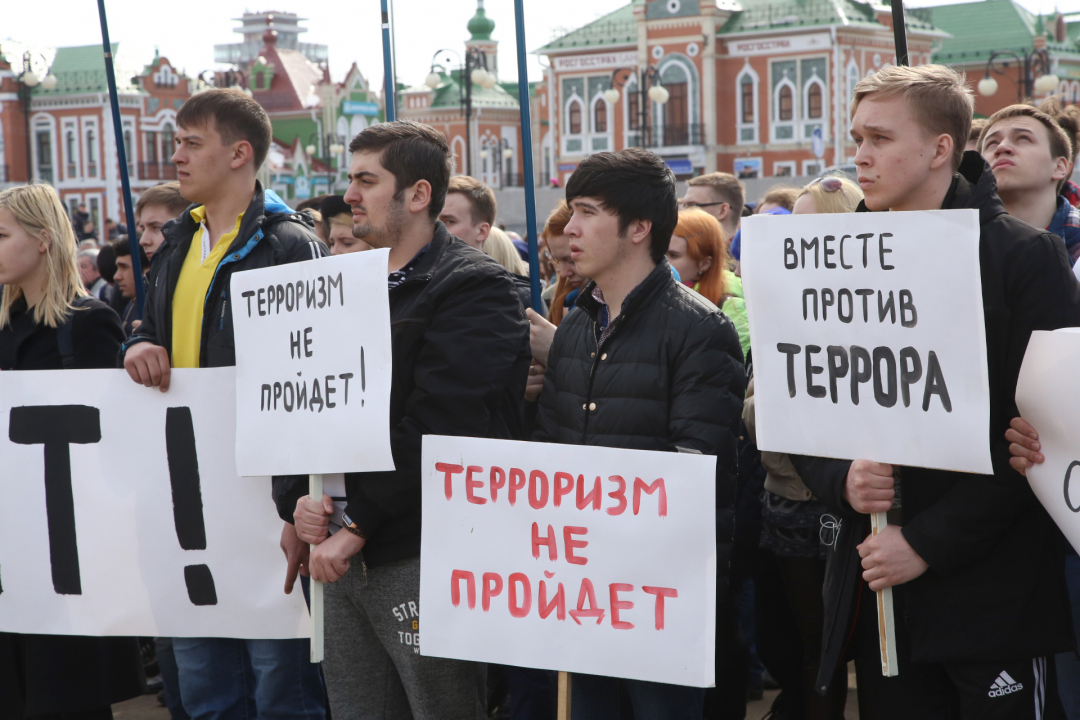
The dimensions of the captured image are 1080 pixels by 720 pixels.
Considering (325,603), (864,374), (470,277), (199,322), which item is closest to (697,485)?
(864,374)

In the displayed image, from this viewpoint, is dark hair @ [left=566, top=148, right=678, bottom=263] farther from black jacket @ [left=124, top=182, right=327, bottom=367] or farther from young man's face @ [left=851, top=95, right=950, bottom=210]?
black jacket @ [left=124, top=182, right=327, bottom=367]

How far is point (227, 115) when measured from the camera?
11.2ft

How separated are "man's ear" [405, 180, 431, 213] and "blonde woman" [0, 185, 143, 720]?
133cm

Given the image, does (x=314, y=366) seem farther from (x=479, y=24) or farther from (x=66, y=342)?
(x=479, y=24)

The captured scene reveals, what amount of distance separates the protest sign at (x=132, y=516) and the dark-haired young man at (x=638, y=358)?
3.41ft

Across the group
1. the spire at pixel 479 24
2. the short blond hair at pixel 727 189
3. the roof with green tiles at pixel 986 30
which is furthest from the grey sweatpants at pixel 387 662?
the spire at pixel 479 24

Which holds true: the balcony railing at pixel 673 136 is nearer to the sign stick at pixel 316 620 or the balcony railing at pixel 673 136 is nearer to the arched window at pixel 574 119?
the arched window at pixel 574 119

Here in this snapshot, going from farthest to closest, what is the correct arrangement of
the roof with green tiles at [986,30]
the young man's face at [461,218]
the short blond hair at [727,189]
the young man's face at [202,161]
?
the roof with green tiles at [986,30] < the short blond hair at [727,189] < the young man's face at [461,218] < the young man's face at [202,161]

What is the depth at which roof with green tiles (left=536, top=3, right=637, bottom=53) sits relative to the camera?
47219 mm

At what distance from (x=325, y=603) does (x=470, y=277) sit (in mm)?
948

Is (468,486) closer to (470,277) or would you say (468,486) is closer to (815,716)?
(470,277)

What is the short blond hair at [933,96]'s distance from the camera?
240 centimetres

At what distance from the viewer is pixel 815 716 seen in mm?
3346

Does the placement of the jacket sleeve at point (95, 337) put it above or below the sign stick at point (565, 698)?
above
